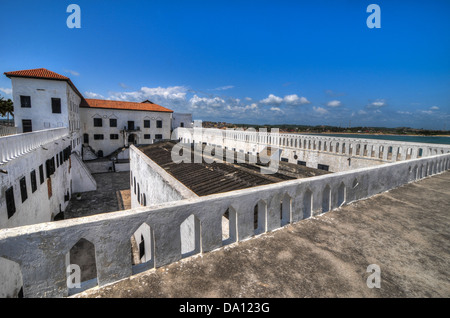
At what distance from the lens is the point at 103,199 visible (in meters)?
24.8

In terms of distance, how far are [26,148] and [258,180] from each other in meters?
11.4

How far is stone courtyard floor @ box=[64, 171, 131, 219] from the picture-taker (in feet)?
70.9

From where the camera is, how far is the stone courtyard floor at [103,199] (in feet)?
70.9

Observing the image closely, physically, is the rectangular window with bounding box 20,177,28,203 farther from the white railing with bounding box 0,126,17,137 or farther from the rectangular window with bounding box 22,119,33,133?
the rectangular window with bounding box 22,119,33,133

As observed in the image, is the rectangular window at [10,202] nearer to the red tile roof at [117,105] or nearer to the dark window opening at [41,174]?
the dark window opening at [41,174]

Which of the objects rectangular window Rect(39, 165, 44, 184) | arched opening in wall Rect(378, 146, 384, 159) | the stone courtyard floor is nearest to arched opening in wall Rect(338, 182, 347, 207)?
arched opening in wall Rect(378, 146, 384, 159)

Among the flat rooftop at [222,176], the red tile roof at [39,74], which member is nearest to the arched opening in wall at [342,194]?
the flat rooftop at [222,176]

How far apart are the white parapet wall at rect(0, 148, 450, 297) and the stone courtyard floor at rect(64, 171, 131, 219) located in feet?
70.2

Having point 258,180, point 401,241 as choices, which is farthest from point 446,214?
point 258,180

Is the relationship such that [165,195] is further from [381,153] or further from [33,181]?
[381,153]

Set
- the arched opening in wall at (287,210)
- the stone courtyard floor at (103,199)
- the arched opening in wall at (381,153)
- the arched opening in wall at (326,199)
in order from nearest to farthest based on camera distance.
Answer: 1. the arched opening in wall at (287,210)
2. the arched opening in wall at (326,199)
3. the arched opening in wall at (381,153)
4. the stone courtyard floor at (103,199)

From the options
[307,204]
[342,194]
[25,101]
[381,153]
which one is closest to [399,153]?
[381,153]
